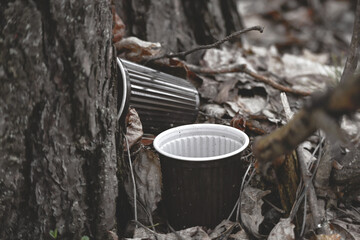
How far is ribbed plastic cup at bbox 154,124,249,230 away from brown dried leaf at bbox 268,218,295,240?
0.23m

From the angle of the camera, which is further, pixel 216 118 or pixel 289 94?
pixel 289 94

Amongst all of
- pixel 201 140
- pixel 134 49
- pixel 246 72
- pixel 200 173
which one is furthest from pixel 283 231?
pixel 134 49

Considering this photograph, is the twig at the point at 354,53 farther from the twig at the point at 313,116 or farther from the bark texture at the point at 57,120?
the bark texture at the point at 57,120

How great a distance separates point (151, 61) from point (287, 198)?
1.15m

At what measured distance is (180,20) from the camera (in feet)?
10.7

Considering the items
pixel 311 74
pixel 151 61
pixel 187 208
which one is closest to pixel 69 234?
pixel 187 208

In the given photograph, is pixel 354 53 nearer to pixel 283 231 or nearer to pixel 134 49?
pixel 283 231

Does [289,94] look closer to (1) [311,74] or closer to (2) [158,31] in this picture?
(1) [311,74]

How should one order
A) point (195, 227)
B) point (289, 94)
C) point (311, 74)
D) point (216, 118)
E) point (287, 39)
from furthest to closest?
point (287, 39), point (311, 74), point (289, 94), point (216, 118), point (195, 227)

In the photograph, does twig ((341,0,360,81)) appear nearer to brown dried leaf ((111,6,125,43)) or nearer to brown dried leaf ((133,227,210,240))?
brown dried leaf ((133,227,210,240))

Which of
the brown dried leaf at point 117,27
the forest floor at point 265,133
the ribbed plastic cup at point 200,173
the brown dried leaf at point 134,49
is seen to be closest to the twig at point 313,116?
the forest floor at point 265,133

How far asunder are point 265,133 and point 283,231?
67cm

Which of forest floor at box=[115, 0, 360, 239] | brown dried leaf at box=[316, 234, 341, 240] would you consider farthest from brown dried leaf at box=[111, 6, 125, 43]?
brown dried leaf at box=[316, 234, 341, 240]

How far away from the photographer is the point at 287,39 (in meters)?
5.39
